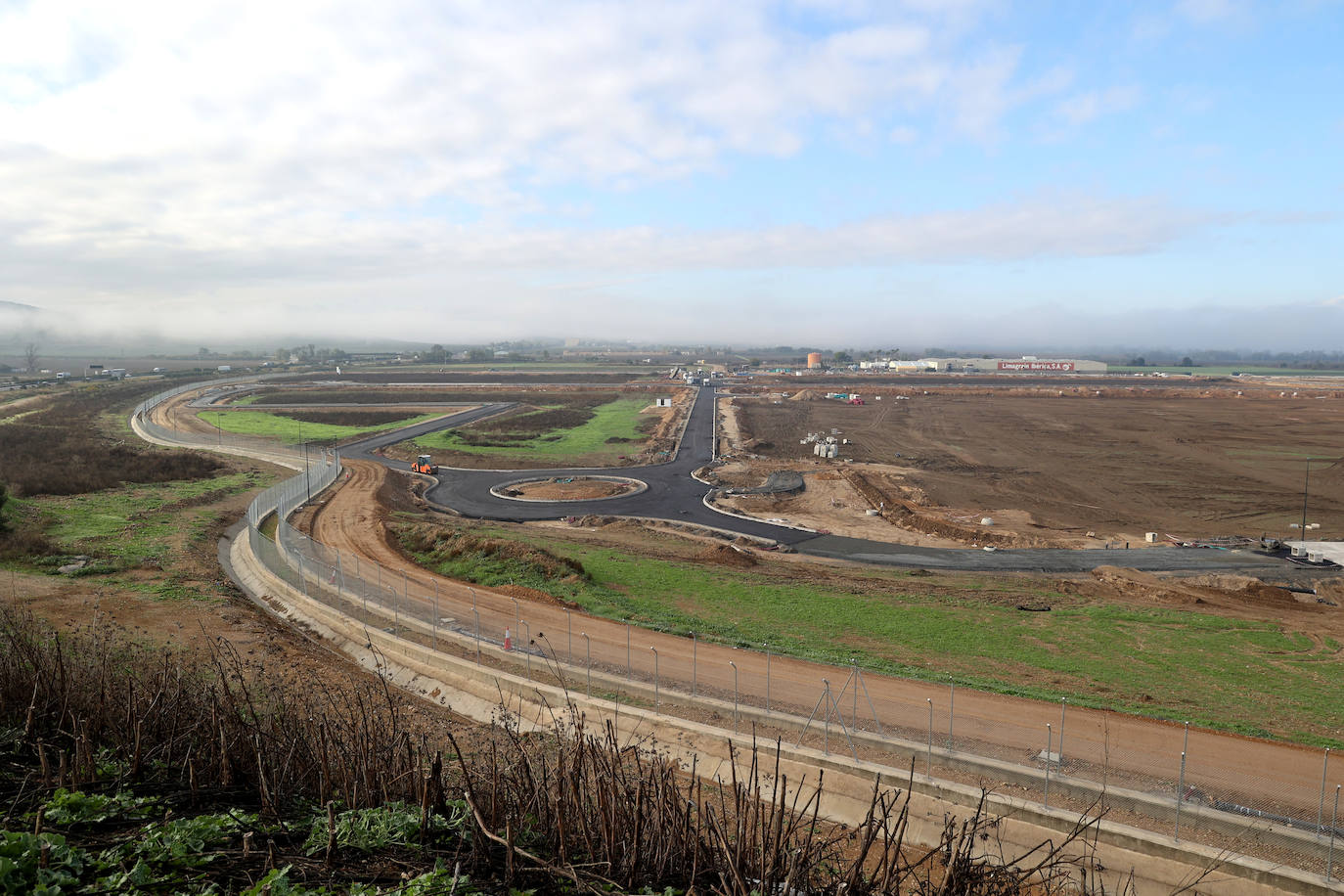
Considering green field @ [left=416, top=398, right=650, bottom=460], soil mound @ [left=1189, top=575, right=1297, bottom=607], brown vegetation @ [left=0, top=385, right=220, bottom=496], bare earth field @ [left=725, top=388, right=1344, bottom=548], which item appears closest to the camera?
soil mound @ [left=1189, top=575, right=1297, bottom=607]

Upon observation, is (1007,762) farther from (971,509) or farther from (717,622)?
(971,509)

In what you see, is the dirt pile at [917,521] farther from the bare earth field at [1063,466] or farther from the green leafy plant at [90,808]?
the green leafy plant at [90,808]

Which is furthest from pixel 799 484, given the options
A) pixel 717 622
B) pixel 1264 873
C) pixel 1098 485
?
pixel 1264 873

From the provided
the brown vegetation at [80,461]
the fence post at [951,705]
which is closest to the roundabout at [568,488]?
the brown vegetation at [80,461]

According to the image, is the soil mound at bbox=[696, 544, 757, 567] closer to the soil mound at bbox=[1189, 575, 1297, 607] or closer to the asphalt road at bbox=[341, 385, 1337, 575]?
the asphalt road at bbox=[341, 385, 1337, 575]

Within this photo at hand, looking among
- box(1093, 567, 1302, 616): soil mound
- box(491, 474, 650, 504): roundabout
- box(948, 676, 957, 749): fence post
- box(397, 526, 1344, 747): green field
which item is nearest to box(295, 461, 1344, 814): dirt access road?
box(948, 676, 957, 749): fence post

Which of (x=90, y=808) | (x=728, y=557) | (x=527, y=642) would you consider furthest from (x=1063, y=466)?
(x=90, y=808)
